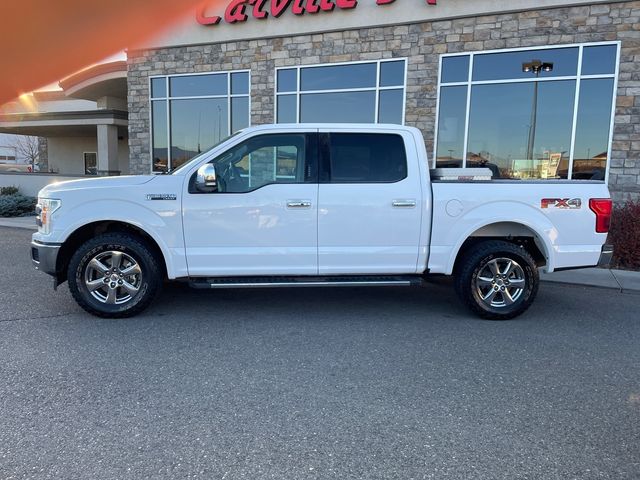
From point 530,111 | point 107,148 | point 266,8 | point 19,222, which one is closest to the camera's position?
point 530,111

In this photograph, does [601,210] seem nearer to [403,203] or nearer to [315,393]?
[403,203]

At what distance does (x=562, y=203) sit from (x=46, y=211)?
555 centimetres

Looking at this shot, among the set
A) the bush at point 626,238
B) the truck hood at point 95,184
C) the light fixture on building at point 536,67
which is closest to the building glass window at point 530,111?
the light fixture on building at point 536,67

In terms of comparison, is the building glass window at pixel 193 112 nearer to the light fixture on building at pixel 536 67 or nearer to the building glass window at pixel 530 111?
the building glass window at pixel 530 111

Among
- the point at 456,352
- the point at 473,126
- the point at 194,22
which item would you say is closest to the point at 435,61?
the point at 473,126

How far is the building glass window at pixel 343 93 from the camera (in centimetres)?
1205

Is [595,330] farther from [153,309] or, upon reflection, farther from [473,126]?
[473,126]

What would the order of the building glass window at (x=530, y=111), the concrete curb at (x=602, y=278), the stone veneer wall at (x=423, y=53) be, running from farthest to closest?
the building glass window at (x=530, y=111)
the stone veneer wall at (x=423, y=53)
the concrete curb at (x=602, y=278)

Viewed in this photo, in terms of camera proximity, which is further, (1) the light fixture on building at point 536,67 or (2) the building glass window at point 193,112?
(2) the building glass window at point 193,112

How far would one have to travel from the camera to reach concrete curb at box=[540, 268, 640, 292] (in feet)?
23.1

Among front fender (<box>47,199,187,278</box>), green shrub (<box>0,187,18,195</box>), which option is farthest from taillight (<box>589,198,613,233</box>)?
green shrub (<box>0,187,18,195</box>)

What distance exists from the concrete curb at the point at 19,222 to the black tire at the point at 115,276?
8.92m

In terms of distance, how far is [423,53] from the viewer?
456 inches

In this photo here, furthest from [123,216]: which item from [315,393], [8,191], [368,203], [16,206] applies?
[8,191]
